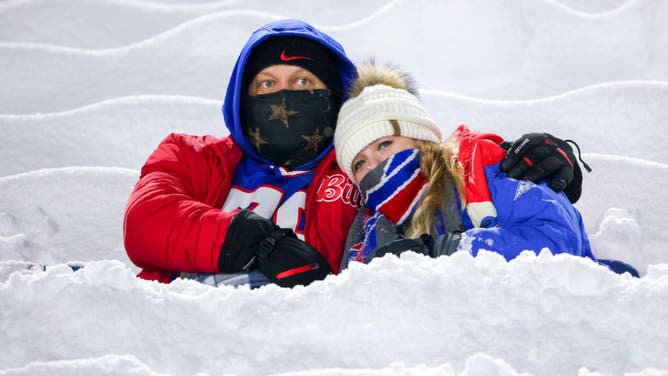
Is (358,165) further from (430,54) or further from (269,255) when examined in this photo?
(430,54)

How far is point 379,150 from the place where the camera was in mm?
2219

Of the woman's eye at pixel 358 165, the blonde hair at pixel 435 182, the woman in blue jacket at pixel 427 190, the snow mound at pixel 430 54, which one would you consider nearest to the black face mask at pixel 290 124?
the woman in blue jacket at pixel 427 190

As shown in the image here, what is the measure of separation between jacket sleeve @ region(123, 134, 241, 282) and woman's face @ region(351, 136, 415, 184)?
1.49 feet

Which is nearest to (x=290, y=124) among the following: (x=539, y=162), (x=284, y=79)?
A: (x=284, y=79)

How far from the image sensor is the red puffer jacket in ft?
6.62

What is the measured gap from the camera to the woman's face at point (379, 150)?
2.19 meters

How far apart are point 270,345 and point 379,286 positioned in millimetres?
257

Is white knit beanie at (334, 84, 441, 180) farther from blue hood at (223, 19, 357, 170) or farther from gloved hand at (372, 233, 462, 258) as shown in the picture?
gloved hand at (372, 233, 462, 258)

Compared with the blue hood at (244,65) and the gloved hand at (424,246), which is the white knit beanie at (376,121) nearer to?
the blue hood at (244,65)

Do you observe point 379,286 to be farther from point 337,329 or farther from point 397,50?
point 397,50

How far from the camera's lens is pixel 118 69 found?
3.67 m

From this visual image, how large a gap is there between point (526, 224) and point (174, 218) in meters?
1.01

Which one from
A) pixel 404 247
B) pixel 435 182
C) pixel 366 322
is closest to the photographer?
pixel 366 322

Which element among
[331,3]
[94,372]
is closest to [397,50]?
[331,3]
